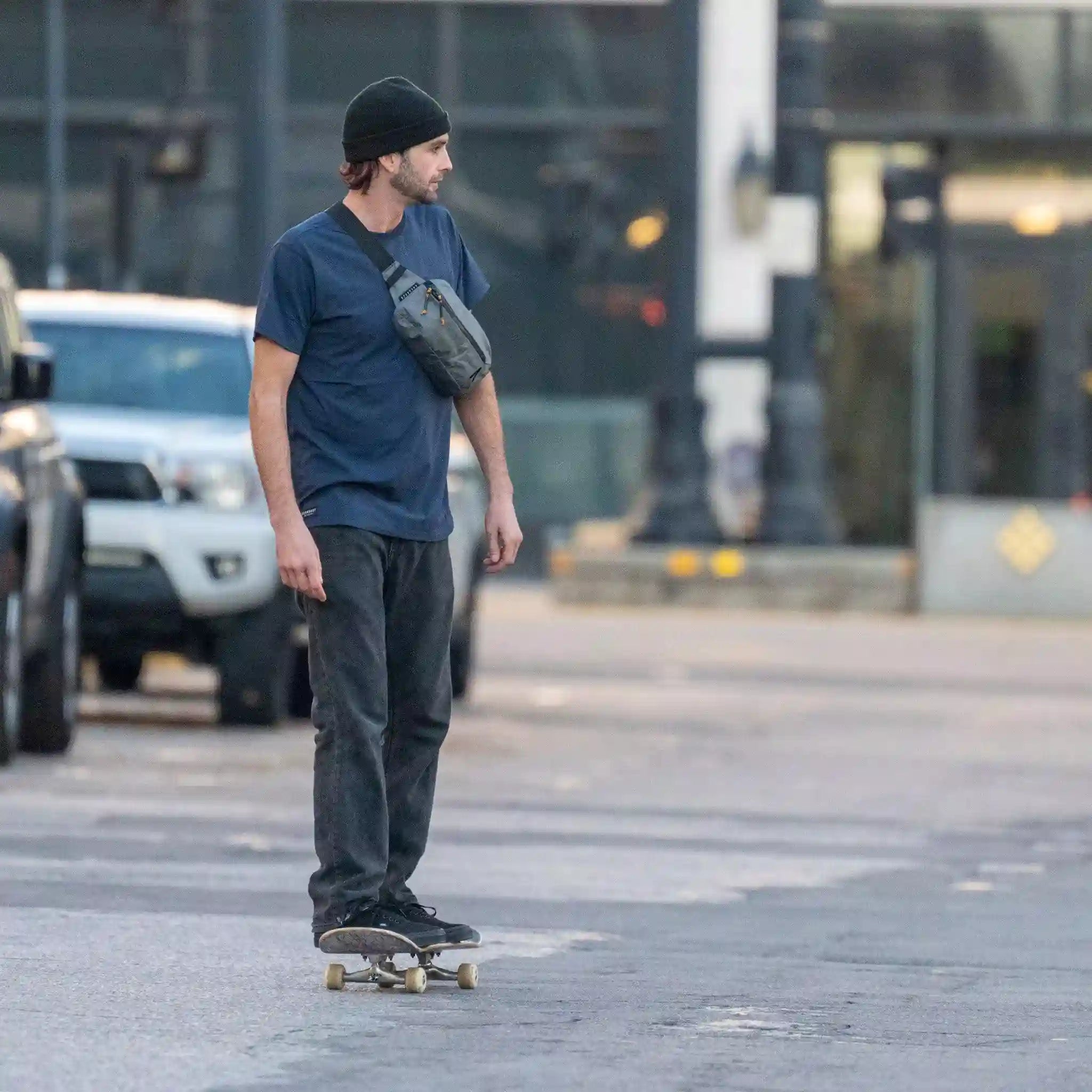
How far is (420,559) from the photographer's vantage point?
21.9 ft

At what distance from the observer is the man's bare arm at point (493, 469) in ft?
22.1

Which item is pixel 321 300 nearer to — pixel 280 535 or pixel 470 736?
pixel 280 535

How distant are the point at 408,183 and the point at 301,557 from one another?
2.54 feet

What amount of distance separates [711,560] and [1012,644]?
3.03 meters

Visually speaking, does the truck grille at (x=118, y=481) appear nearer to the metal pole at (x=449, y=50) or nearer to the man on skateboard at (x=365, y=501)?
the man on skateboard at (x=365, y=501)

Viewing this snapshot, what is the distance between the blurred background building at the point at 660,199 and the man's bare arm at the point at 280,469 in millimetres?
21773

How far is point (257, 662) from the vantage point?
1323 centimetres

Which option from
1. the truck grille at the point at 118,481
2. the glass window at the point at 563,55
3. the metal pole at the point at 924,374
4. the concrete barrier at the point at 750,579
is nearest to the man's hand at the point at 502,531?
the truck grille at the point at 118,481

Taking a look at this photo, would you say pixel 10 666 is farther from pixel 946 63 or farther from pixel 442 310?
pixel 946 63

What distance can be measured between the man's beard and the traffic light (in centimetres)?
1591

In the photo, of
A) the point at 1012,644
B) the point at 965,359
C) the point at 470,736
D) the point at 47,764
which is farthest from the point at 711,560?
the point at 47,764

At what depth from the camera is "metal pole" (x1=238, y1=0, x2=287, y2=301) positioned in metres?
21.3

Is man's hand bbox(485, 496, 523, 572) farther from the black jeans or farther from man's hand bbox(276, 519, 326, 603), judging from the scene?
man's hand bbox(276, 519, 326, 603)

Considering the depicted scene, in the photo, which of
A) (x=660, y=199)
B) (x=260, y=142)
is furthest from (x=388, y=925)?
(x=660, y=199)
